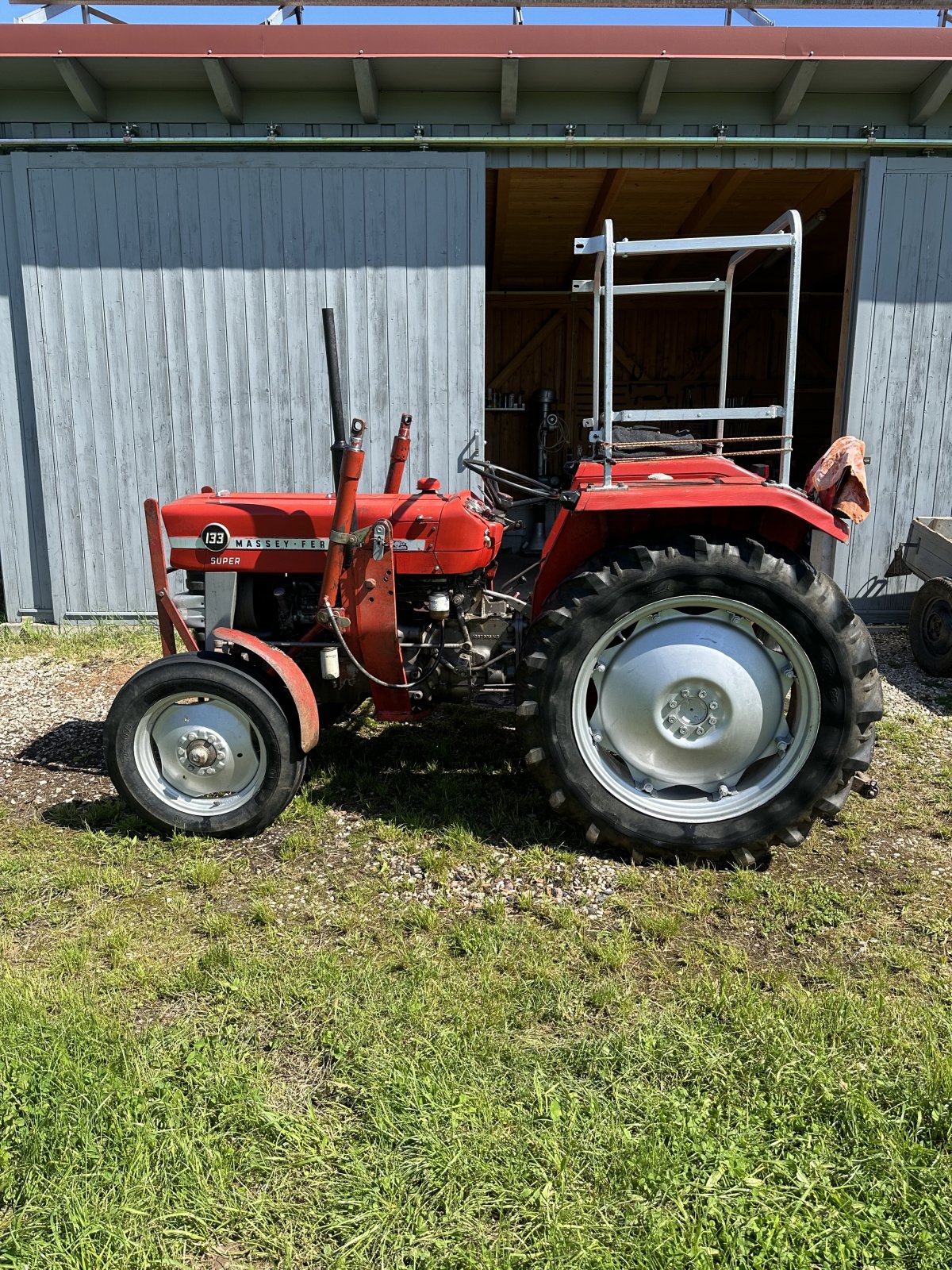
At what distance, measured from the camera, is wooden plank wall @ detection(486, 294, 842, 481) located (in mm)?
10766

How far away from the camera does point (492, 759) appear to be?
373cm

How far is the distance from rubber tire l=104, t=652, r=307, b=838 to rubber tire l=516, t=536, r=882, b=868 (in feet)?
2.79

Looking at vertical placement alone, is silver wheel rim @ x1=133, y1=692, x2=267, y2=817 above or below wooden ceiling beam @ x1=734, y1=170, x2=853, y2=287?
below

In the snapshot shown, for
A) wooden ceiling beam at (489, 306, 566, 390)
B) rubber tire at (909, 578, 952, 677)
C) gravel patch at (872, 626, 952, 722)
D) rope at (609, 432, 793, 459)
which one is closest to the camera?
rope at (609, 432, 793, 459)

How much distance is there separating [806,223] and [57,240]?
255 inches

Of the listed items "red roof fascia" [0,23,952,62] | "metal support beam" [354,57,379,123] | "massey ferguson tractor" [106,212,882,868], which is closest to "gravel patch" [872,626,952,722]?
"massey ferguson tractor" [106,212,882,868]

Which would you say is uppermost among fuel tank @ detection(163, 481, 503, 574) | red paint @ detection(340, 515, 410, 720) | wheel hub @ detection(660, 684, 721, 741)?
fuel tank @ detection(163, 481, 503, 574)

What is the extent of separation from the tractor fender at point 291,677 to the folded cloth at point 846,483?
191 cm

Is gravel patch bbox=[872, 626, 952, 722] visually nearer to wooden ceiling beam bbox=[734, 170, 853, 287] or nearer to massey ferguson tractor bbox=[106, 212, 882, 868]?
massey ferguson tractor bbox=[106, 212, 882, 868]

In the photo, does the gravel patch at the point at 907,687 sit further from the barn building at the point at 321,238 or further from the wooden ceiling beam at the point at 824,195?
the wooden ceiling beam at the point at 824,195

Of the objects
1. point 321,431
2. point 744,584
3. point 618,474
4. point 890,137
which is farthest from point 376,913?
point 890,137

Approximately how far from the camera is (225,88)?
17.7 ft

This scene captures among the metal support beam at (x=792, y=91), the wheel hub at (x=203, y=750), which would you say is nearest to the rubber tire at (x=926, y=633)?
the metal support beam at (x=792, y=91)

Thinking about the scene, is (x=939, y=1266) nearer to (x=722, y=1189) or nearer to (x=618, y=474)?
(x=722, y=1189)
